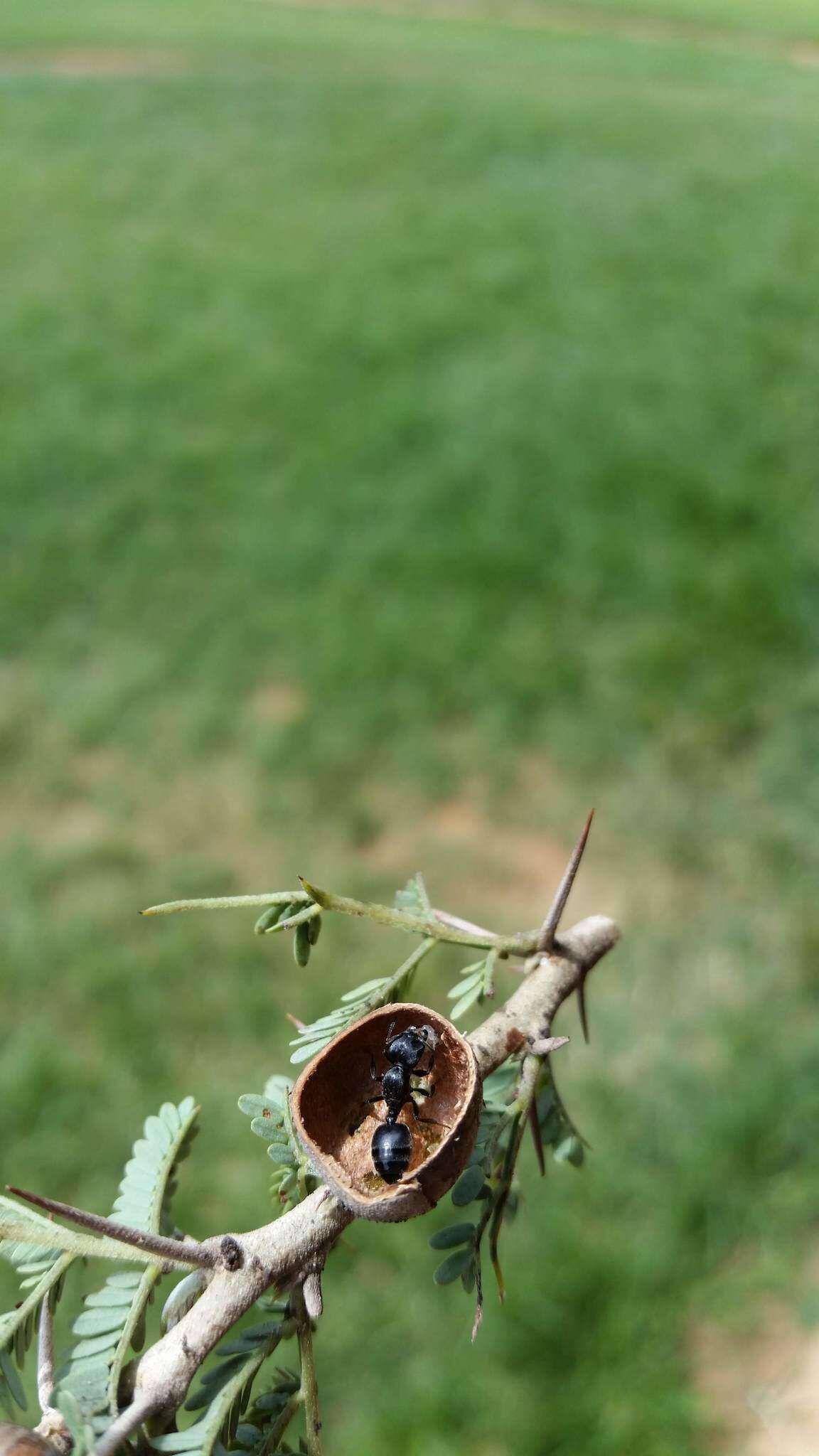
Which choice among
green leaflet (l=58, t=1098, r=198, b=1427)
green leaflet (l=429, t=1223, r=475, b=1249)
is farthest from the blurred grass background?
green leaflet (l=58, t=1098, r=198, b=1427)

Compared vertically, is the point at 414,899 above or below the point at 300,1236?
above

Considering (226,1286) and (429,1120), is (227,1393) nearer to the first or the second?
(226,1286)

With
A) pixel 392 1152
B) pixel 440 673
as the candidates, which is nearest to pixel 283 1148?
pixel 392 1152

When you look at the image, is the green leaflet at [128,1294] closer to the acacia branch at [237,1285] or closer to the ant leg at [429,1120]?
the acacia branch at [237,1285]

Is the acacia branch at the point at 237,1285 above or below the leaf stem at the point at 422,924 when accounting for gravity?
below

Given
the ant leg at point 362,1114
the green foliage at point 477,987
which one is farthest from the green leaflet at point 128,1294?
the green foliage at point 477,987

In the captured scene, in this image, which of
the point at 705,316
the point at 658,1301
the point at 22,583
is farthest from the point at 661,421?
the point at 658,1301

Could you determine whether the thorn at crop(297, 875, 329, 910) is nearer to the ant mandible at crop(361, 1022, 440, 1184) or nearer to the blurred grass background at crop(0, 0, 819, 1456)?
the ant mandible at crop(361, 1022, 440, 1184)
